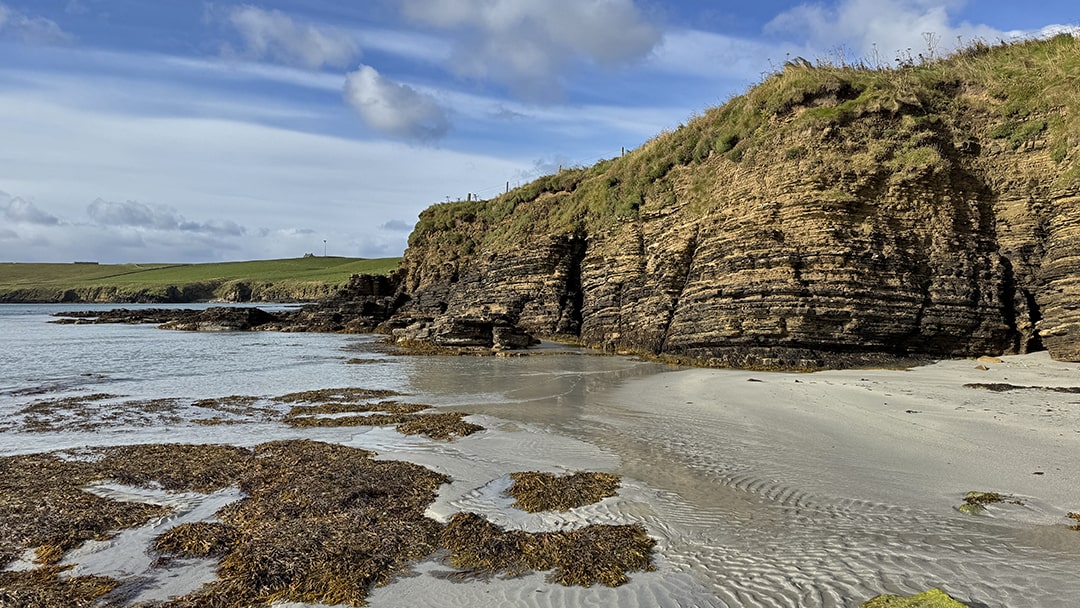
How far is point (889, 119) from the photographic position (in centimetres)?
1827

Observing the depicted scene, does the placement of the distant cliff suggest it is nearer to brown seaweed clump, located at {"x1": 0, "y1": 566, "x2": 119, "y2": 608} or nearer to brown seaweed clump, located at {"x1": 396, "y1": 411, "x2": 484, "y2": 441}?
brown seaweed clump, located at {"x1": 396, "y1": 411, "x2": 484, "y2": 441}

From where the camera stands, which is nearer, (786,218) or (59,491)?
(59,491)

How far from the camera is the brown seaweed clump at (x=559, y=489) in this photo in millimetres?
5609

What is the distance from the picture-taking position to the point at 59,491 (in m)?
5.99

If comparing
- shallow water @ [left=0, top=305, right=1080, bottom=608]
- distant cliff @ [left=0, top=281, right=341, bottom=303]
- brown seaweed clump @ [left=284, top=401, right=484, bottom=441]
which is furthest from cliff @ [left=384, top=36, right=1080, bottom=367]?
distant cliff @ [left=0, top=281, right=341, bottom=303]

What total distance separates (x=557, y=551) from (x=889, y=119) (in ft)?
60.8

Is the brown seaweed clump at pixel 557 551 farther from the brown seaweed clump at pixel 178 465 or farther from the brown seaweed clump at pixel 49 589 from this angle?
the brown seaweed clump at pixel 178 465

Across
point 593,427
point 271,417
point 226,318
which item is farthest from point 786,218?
point 226,318

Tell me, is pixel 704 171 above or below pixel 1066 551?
above

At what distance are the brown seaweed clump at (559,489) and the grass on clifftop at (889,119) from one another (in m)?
14.8

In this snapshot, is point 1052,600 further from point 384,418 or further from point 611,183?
point 611,183

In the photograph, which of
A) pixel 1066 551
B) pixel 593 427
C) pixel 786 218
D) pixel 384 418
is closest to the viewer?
pixel 1066 551

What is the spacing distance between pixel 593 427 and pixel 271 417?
5.48 metres

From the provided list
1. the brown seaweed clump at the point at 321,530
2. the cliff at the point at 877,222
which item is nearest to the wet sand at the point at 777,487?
the brown seaweed clump at the point at 321,530
